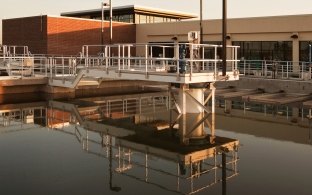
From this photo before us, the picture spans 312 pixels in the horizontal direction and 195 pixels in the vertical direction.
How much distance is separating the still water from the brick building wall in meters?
21.3

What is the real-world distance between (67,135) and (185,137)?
13.1 feet

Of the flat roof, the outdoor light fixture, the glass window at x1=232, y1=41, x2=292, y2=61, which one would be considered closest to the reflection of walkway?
the outdoor light fixture

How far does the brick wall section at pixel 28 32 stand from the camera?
3862cm

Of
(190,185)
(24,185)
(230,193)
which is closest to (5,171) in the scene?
A: (24,185)

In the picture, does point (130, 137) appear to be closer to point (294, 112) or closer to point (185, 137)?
point (185, 137)

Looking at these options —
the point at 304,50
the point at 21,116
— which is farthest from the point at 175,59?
the point at 304,50

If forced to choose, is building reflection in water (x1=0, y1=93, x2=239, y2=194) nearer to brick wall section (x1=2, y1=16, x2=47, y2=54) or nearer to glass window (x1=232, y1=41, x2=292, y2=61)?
glass window (x1=232, y1=41, x2=292, y2=61)

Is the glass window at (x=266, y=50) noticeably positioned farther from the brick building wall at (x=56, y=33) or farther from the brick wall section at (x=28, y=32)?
the brick wall section at (x=28, y=32)

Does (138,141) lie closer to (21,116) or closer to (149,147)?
(149,147)

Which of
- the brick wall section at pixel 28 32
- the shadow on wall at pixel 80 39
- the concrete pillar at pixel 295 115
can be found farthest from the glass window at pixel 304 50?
the brick wall section at pixel 28 32

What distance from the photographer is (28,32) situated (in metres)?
40.3

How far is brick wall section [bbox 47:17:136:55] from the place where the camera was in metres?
38.8

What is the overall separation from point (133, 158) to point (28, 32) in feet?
105

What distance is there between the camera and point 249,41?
36.0 meters
